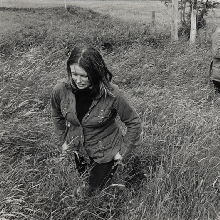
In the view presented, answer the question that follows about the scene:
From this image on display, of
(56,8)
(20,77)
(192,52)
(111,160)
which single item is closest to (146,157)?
(111,160)

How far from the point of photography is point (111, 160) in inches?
101

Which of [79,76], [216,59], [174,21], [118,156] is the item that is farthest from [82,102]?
[174,21]

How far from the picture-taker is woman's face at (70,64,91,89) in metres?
2.12

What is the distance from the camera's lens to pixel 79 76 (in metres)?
2.15

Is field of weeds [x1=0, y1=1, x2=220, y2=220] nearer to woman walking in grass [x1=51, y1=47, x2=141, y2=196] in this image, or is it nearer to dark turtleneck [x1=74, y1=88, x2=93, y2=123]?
woman walking in grass [x1=51, y1=47, x2=141, y2=196]

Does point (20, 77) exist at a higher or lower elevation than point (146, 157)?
higher

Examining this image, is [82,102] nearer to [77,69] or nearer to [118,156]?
[77,69]

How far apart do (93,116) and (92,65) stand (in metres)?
0.42

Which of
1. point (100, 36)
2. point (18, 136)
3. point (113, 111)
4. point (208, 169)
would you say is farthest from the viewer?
point (100, 36)

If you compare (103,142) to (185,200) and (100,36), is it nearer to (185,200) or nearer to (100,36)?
(185,200)

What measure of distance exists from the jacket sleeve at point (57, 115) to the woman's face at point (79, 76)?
0.84 feet

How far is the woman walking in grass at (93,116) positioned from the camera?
216 centimetres

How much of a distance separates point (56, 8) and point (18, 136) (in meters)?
15.8

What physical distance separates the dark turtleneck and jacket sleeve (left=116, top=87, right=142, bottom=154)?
22 centimetres
